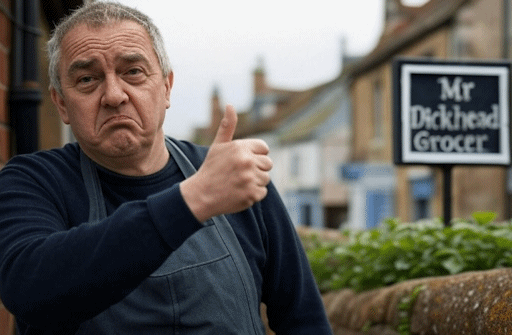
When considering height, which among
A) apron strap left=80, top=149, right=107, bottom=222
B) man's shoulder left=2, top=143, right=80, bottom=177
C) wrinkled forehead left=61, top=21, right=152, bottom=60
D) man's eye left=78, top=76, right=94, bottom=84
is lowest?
apron strap left=80, top=149, right=107, bottom=222

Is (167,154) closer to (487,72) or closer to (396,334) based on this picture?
(396,334)

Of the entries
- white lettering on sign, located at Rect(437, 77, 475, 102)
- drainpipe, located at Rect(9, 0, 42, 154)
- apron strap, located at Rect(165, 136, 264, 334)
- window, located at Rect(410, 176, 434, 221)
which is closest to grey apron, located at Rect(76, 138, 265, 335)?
apron strap, located at Rect(165, 136, 264, 334)

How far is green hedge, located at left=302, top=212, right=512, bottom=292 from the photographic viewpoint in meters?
3.47

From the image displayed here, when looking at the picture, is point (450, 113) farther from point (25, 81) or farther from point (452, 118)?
point (25, 81)

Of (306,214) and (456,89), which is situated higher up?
(456,89)

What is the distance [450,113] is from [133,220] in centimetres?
362

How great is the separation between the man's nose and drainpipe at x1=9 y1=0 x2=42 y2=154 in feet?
4.60

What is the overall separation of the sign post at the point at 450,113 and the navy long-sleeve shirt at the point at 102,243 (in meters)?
2.62

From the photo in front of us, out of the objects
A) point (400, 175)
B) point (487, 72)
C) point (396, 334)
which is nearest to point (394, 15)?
point (400, 175)

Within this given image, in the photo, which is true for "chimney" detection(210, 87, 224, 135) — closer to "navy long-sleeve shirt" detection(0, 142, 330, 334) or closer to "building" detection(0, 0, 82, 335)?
"building" detection(0, 0, 82, 335)

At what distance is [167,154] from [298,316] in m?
0.55

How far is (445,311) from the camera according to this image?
2.75 meters

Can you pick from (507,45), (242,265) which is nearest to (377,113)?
(507,45)

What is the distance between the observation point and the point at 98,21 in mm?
1880
